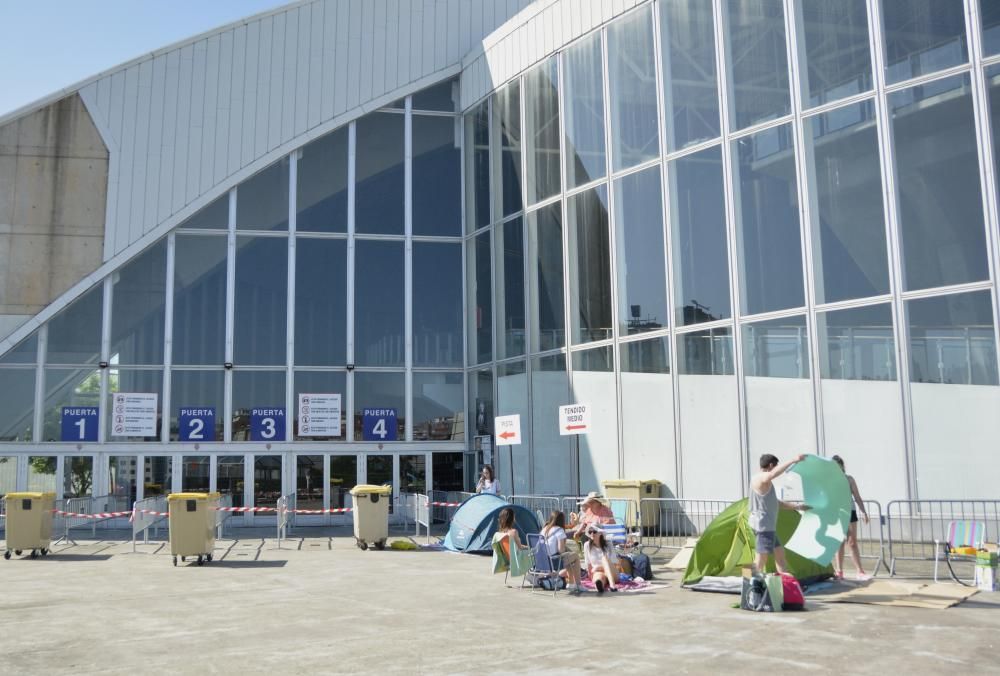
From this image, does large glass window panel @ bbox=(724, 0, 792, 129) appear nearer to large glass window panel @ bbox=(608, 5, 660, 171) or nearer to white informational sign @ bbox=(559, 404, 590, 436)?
large glass window panel @ bbox=(608, 5, 660, 171)

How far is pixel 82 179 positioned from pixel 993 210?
23013 millimetres

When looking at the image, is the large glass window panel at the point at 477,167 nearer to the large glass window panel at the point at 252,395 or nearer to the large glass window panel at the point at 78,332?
the large glass window panel at the point at 252,395

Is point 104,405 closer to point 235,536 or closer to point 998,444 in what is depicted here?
point 235,536

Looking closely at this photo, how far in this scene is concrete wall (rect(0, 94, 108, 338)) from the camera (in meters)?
26.0

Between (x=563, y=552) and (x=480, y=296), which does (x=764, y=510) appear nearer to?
(x=563, y=552)

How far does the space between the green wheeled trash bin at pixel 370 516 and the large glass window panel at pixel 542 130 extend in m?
9.59

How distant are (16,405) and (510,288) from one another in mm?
13935

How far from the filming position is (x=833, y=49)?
18031 mm

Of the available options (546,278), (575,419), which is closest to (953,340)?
(575,419)

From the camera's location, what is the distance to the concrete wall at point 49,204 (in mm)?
25969

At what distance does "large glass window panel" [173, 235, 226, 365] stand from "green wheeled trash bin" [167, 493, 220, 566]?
10049 millimetres

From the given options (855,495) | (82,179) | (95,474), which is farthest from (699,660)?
(82,179)

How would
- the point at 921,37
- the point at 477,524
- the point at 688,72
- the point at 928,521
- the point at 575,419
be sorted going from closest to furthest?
the point at 928,521 → the point at 921,37 → the point at 575,419 → the point at 477,524 → the point at 688,72

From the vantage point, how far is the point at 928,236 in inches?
643
